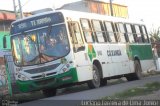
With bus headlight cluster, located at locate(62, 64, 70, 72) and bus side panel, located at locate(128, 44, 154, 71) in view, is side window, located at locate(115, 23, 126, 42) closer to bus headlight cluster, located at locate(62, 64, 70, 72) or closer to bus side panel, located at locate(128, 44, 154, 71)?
bus side panel, located at locate(128, 44, 154, 71)

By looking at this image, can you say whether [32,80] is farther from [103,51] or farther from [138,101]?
[138,101]

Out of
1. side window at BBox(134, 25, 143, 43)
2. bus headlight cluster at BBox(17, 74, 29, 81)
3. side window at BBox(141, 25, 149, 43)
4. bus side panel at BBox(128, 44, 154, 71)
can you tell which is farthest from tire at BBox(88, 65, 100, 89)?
side window at BBox(141, 25, 149, 43)

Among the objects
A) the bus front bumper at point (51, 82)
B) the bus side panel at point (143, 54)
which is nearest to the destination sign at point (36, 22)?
the bus front bumper at point (51, 82)

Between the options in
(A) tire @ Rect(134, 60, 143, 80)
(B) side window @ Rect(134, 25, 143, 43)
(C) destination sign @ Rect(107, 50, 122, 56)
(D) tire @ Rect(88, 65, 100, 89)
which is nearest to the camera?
(D) tire @ Rect(88, 65, 100, 89)

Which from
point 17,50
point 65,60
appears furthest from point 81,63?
point 17,50

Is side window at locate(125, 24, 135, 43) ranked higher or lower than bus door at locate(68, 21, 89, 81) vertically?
higher

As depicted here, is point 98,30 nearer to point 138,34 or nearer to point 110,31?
point 110,31

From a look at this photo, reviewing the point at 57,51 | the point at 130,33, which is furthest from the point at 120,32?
the point at 57,51

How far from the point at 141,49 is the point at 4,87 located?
39.9 ft

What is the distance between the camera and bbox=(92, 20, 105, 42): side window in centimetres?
2262

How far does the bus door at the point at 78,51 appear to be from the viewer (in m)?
19.8

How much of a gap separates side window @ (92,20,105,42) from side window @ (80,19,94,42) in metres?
0.62

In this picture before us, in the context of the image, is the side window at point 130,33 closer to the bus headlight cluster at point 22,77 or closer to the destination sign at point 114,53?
the destination sign at point 114,53

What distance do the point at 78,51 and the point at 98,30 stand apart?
3186mm
